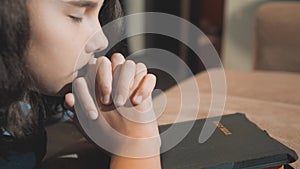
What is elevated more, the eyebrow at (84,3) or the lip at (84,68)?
the eyebrow at (84,3)

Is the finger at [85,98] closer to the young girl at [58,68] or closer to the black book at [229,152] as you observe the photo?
the young girl at [58,68]

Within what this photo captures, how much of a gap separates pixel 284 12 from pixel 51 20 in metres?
1.25

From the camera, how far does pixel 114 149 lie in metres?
0.48

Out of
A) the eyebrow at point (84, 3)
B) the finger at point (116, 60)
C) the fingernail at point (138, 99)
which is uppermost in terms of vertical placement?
the eyebrow at point (84, 3)

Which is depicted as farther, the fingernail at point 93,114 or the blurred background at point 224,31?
the blurred background at point 224,31

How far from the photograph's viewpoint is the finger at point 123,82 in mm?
442

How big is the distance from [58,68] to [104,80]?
5cm

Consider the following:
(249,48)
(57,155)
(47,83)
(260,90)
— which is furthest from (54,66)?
(249,48)

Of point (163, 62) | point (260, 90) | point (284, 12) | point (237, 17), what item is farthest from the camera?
point (237, 17)

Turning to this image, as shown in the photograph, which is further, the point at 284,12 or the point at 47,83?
the point at 284,12

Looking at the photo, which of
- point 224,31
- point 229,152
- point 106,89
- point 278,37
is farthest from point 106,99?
point 224,31

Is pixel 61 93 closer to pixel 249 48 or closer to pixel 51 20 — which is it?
→ pixel 51 20

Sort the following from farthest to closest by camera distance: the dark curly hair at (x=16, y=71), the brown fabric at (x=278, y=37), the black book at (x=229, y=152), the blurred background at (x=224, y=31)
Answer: the blurred background at (x=224, y=31) < the brown fabric at (x=278, y=37) < the black book at (x=229, y=152) < the dark curly hair at (x=16, y=71)

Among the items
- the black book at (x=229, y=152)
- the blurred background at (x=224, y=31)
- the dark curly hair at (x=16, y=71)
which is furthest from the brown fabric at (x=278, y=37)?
the dark curly hair at (x=16, y=71)
